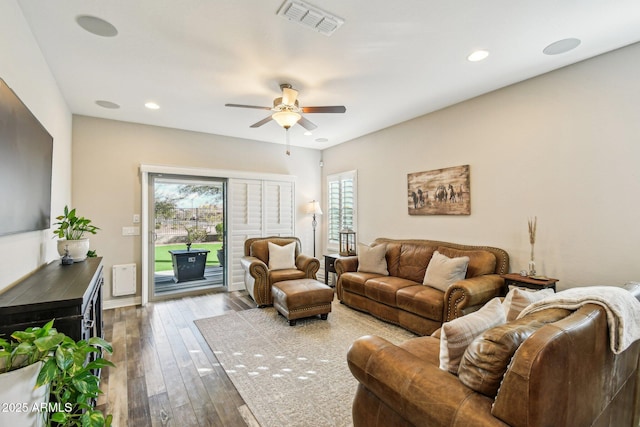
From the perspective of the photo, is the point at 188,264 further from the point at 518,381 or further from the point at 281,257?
the point at 518,381

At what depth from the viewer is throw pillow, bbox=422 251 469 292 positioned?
3346mm

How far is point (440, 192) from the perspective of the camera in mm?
4098

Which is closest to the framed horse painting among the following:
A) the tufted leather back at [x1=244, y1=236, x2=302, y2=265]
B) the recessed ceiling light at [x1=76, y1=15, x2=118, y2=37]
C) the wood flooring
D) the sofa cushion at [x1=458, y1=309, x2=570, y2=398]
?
the tufted leather back at [x1=244, y1=236, x2=302, y2=265]

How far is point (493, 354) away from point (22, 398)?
5.68 feet

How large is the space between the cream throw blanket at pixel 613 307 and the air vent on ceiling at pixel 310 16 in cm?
230

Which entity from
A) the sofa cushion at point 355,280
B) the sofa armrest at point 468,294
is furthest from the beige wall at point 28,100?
the sofa armrest at point 468,294

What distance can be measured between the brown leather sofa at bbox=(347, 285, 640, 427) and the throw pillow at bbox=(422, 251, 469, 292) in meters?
1.70

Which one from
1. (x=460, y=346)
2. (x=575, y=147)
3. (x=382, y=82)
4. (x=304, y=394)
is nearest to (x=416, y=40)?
(x=382, y=82)

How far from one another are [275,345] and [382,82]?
10.2ft

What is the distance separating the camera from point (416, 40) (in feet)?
8.13

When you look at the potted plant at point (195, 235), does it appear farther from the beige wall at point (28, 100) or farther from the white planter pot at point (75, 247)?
the white planter pot at point (75, 247)

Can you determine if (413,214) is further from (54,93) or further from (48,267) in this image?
(54,93)

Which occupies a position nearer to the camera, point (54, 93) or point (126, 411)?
point (126, 411)

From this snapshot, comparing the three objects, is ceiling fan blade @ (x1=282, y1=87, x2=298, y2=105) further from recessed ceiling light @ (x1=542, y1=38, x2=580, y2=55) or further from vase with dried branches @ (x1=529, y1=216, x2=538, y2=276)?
vase with dried branches @ (x1=529, y1=216, x2=538, y2=276)
